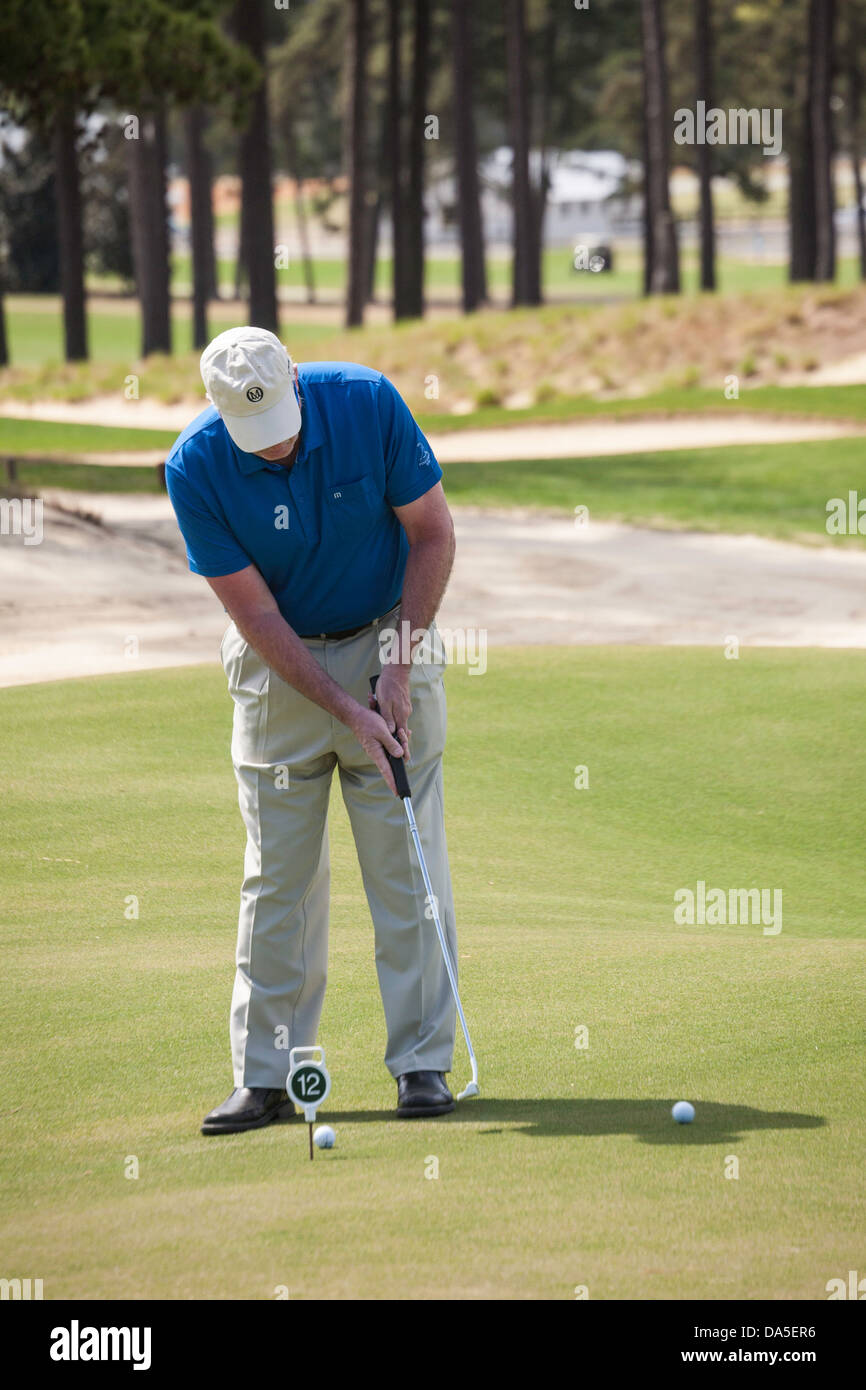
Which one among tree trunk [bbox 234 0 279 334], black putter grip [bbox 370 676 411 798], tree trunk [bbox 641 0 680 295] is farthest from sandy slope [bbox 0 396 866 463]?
black putter grip [bbox 370 676 411 798]

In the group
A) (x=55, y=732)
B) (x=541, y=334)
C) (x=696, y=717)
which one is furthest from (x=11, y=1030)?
(x=541, y=334)

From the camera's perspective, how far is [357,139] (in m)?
38.4

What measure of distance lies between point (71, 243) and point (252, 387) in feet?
103

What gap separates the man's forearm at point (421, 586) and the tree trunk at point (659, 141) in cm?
2854

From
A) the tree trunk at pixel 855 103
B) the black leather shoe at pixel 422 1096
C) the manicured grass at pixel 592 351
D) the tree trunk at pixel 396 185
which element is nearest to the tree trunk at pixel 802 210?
the tree trunk at pixel 855 103

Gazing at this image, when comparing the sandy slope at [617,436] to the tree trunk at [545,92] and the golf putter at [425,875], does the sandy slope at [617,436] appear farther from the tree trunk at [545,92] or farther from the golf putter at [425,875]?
the tree trunk at [545,92]

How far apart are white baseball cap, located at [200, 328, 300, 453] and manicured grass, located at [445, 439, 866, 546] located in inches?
478

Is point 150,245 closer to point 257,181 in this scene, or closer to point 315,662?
point 257,181

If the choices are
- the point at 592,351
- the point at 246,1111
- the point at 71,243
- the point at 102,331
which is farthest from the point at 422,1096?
the point at 102,331

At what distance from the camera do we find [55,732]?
809cm

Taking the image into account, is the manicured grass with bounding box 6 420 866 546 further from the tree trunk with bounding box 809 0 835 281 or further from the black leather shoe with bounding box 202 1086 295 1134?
the tree trunk with bounding box 809 0 835 281

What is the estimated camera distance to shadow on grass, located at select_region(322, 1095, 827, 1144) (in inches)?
136

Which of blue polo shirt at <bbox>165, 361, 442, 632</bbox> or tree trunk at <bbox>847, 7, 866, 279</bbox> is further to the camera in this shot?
tree trunk at <bbox>847, 7, 866, 279</bbox>

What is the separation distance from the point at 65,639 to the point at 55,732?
144 inches
